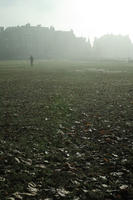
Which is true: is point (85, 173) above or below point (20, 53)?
below

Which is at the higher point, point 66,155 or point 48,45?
point 48,45

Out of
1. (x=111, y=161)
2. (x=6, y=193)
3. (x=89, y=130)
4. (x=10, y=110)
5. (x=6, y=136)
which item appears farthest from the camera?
(x=10, y=110)

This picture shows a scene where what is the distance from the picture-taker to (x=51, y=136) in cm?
757

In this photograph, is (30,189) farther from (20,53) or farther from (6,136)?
(20,53)

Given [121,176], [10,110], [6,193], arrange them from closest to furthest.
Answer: [6,193] → [121,176] → [10,110]

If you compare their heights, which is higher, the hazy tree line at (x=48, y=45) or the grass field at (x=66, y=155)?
the hazy tree line at (x=48, y=45)

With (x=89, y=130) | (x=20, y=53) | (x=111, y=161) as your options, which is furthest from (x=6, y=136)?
(x=20, y=53)

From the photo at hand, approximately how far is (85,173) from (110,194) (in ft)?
3.09

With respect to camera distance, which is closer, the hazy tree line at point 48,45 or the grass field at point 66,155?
the grass field at point 66,155

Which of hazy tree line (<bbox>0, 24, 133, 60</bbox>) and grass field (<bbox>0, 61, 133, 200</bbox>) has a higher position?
hazy tree line (<bbox>0, 24, 133, 60</bbox>)

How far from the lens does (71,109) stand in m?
11.7

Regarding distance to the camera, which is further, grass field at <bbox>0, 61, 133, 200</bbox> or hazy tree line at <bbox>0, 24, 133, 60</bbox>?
hazy tree line at <bbox>0, 24, 133, 60</bbox>

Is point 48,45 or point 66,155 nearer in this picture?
point 66,155

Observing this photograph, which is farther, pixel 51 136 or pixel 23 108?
pixel 23 108
